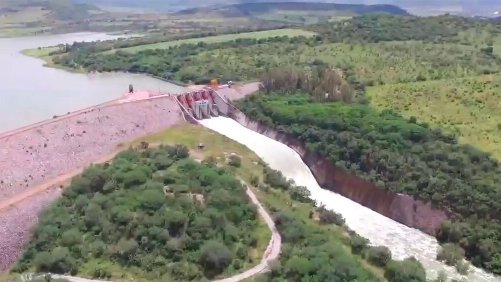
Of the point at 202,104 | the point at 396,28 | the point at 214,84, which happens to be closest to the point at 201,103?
the point at 202,104

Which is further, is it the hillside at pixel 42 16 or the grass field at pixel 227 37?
the hillside at pixel 42 16

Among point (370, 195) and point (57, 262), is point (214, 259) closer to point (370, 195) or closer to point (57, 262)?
point (57, 262)

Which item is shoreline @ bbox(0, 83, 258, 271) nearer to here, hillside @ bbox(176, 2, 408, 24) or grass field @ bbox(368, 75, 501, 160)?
grass field @ bbox(368, 75, 501, 160)

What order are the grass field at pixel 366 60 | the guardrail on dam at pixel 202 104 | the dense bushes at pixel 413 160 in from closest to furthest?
Answer: the dense bushes at pixel 413 160 < the guardrail on dam at pixel 202 104 < the grass field at pixel 366 60

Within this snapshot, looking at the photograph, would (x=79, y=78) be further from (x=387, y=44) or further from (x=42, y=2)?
(x=42, y=2)

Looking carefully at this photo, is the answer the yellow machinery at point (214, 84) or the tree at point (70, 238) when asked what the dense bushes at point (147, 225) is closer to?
the tree at point (70, 238)

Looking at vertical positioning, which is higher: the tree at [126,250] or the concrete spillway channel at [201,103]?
the concrete spillway channel at [201,103]

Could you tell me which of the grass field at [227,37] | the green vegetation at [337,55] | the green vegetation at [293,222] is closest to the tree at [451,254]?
the green vegetation at [293,222]

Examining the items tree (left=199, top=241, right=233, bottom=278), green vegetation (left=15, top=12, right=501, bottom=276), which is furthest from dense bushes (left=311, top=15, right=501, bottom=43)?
tree (left=199, top=241, right=233, bottom=278)
